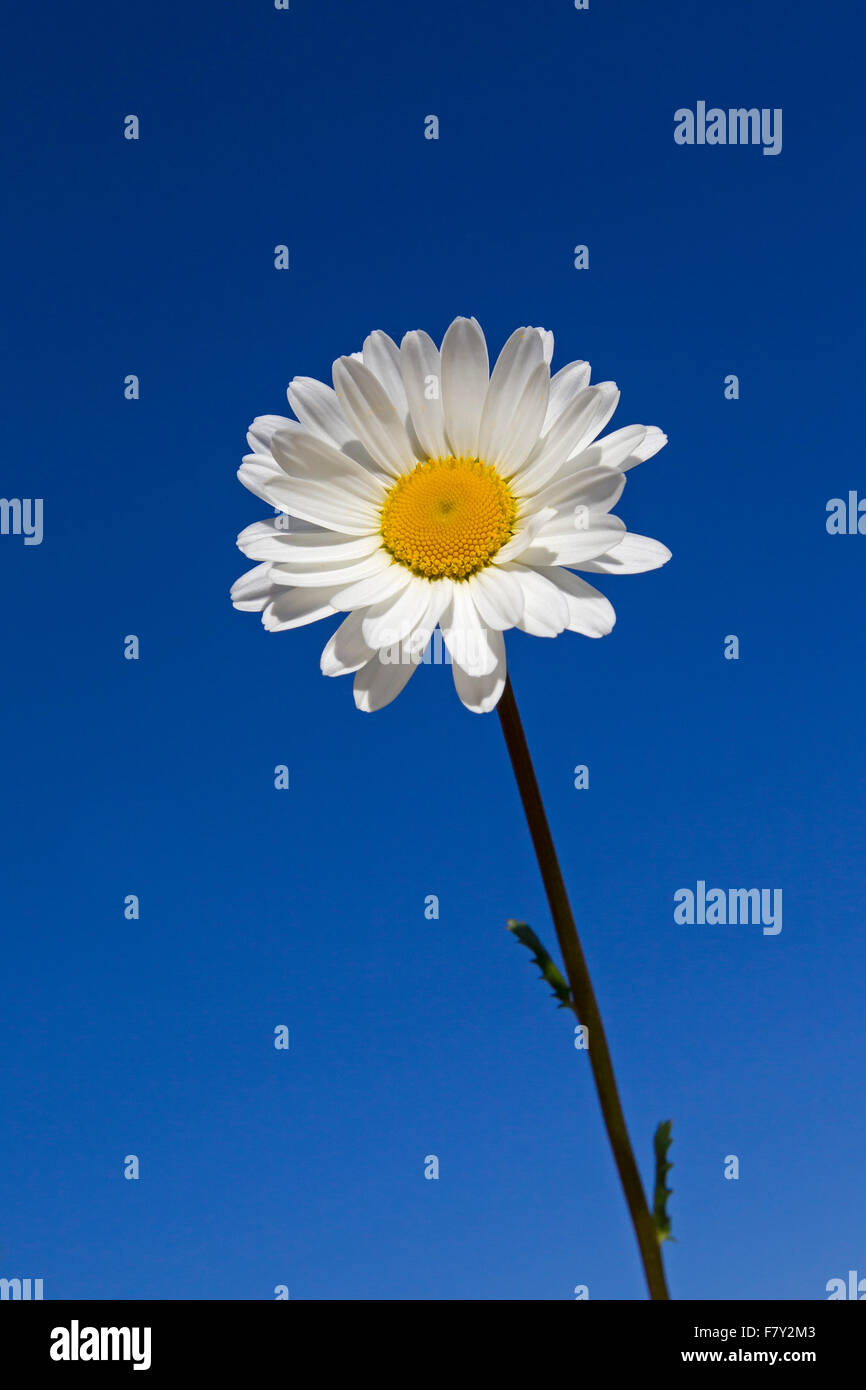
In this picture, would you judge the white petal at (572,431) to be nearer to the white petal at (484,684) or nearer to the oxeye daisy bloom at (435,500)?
the oxeye daisy bloom at (435,500)

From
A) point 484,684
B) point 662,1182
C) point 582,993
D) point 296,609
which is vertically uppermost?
point 296,609

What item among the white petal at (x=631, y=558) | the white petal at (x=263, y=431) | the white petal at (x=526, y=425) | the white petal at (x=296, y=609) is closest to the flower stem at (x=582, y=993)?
the white petal at (x=631, y=558)

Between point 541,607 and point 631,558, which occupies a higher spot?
point 631,558

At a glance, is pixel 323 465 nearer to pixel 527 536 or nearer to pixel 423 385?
pixel 423 385

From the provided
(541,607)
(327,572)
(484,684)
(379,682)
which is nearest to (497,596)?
(541,607)

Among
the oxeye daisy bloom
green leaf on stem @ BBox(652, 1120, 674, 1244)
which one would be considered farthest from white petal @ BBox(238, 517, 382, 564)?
green leaf on stem @ BBox(652, 1120, 674, 1244)
